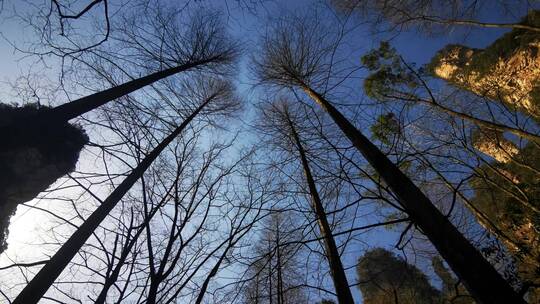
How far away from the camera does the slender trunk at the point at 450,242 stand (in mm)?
1738

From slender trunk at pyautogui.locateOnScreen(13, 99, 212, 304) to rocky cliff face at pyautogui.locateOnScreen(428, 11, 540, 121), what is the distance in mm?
8867

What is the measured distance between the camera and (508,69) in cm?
1229

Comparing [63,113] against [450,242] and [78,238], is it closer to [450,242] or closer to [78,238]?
[78,238]

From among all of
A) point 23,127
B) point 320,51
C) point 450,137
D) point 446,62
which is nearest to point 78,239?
point 23,127

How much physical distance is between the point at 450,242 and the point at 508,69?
45.8 ft

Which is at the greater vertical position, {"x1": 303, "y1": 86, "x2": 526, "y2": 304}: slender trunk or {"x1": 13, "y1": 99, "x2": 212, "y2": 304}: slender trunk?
{"x1": 13, "y1": 99, "x2": 212, "y2": 304}: slender trunk

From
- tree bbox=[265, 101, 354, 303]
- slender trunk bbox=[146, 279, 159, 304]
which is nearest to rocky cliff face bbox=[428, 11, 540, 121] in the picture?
tree bbox=[265, 101, 354, 303]

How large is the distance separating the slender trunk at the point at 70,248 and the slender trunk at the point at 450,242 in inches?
151

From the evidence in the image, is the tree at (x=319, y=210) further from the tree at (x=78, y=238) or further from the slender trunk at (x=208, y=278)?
the tree at (x=78, y=238)

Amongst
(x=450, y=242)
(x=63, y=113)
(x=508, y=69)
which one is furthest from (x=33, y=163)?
(x=508, y=69)

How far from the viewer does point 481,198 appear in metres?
12.1

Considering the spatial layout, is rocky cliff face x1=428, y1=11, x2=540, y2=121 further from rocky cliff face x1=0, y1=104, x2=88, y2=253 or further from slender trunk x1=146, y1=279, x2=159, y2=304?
rocky cliff face x1=0, y1=104, x2=88, y2=253

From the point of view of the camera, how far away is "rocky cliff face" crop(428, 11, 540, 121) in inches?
385

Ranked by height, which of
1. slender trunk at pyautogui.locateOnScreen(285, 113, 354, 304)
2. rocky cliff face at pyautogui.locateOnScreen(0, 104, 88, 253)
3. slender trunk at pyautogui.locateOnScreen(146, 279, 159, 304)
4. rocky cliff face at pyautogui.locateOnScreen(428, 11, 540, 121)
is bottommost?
slender trunk at pyautogui.locateOnScreen(146, 279, 159, 304)
